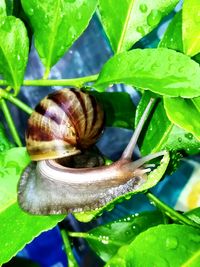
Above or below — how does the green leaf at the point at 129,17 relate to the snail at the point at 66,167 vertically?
above

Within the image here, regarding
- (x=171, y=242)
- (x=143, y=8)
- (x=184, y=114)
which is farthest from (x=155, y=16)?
(x=171, y=242)

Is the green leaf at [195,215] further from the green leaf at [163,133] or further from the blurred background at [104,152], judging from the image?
the blurred background at [104,152]

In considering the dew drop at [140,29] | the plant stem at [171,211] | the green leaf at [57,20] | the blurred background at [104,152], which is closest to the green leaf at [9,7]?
the green leaf at [57,20]

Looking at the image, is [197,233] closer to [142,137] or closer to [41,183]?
[142,137]

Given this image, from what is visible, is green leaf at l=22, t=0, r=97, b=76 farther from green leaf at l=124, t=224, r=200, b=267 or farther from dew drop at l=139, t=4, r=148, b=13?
green leaf at l=124, t=224, r=200, b=267

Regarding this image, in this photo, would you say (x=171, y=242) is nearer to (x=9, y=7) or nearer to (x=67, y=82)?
(x=67, y=82)

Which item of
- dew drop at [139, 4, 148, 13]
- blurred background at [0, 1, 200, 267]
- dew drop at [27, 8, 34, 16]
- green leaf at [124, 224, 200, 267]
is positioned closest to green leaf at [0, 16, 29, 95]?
dew drop at [27, 8, 34, 16]
